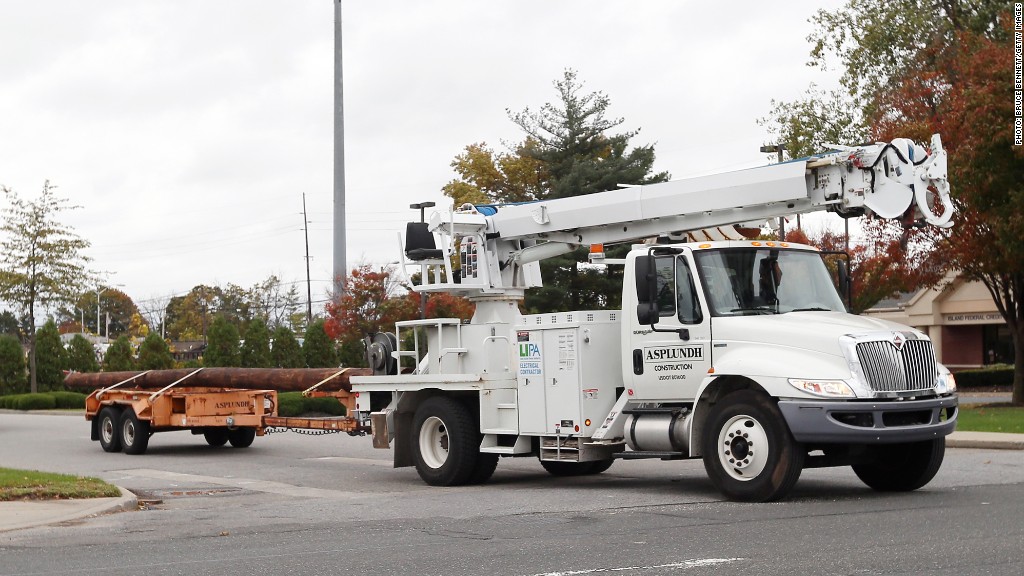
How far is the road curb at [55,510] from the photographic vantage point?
11.9 m

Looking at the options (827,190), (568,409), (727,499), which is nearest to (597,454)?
(568,409)

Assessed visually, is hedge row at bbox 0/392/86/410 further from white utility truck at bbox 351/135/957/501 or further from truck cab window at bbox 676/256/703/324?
truck cab window at bbox 676/256/703/324

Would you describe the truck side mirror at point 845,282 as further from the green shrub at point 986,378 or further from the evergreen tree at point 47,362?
the evergreen tree at point 47,362

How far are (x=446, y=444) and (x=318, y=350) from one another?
95.4 ft

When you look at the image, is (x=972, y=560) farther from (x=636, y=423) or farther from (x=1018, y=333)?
(x=1018, y=333)

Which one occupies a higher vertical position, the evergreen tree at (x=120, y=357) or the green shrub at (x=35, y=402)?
the evergreen tree at (x=120, y=357)

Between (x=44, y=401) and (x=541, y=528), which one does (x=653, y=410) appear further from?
(x=44, y=401)

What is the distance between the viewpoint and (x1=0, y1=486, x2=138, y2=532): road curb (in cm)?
1193

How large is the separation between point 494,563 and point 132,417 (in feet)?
50.0

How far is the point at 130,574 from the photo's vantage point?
8.72 m

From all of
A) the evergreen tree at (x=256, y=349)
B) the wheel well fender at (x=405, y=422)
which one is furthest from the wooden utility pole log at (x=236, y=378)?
the evergreen tree at (x=256, y=349)

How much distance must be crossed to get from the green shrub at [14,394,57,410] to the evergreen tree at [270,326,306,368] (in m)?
7.99

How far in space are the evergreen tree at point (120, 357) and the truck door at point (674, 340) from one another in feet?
126

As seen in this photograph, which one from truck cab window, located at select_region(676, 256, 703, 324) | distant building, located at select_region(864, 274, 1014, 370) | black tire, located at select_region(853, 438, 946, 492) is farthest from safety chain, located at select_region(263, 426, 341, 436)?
distant building, located at select_region(864, 274, 1014, 370)
